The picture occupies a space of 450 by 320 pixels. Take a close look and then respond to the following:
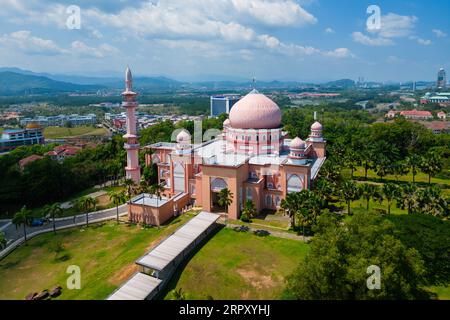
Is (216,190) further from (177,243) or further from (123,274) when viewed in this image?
(123,274)

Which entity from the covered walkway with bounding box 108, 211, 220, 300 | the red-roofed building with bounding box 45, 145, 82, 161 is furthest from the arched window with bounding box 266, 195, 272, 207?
the red-roofed building with bounding box 45, 145, 82, 161

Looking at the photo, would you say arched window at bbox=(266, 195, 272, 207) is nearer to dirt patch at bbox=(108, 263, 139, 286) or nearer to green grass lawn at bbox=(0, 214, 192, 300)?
green grass lawn at bbox=(0, 214, 192, 300)

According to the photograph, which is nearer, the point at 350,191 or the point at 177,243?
the point at 177,243

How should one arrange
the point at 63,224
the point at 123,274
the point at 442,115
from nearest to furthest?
1. the point at 123,274
2. the point at 63,224
3. the point at 442,115

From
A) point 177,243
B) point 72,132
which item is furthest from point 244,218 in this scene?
point 72,132
